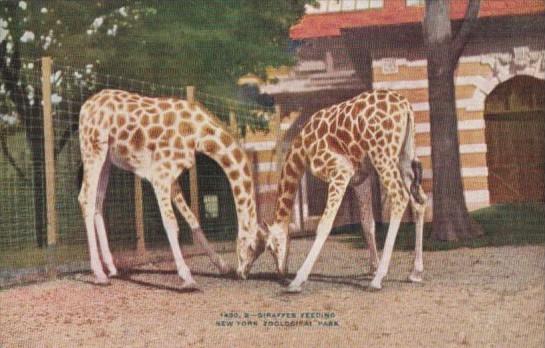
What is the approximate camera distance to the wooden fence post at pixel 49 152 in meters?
3.66

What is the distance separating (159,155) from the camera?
3.49m

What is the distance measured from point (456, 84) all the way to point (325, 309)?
3.99 feet

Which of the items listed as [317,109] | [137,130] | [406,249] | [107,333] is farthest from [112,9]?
[406,249]

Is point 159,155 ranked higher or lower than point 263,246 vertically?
higher

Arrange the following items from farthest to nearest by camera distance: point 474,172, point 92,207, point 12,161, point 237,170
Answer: point 12,161
point 92,207
point 237,170
point 474,172

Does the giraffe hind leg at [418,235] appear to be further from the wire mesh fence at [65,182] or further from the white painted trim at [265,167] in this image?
the wire mesh fence at [65,182]

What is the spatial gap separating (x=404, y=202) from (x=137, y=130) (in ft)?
4.47

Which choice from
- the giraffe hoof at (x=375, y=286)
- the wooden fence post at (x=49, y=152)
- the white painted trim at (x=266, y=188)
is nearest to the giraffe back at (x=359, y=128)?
the white painted trim at (x=266, y=188)

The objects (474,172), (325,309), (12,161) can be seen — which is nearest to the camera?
(325,309)

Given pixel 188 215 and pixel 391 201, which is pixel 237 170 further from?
pixel 391 201

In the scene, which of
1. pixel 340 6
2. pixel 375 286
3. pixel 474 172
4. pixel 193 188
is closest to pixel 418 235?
pixel 375 286

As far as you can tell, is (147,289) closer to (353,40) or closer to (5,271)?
(5,271)

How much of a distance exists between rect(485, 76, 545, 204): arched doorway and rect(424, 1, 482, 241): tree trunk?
168 mm

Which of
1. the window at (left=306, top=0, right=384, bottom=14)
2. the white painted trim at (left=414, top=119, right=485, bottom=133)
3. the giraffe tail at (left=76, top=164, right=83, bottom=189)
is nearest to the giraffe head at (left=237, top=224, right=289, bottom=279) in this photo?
the white painted trim at (left=414, top=119, right=485, bottom=133)
